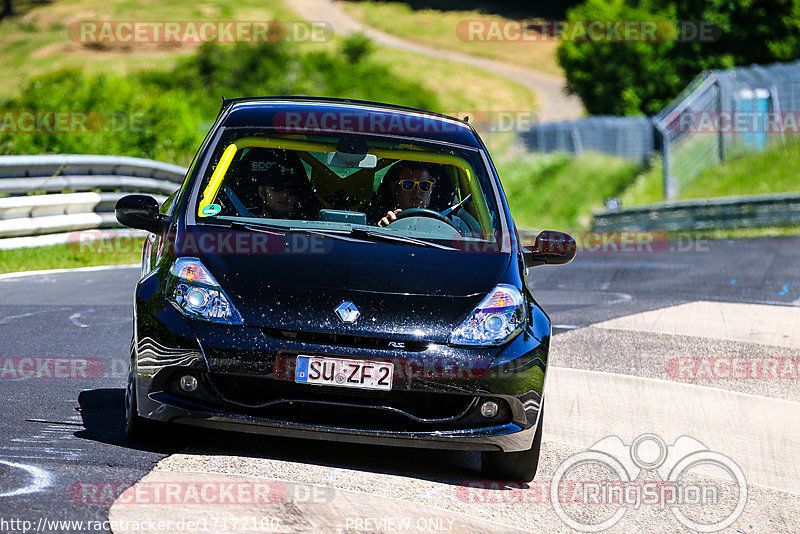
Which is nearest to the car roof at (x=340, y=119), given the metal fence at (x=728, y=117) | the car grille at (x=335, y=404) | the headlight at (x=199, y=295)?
the headlight at (x=199, y=295)

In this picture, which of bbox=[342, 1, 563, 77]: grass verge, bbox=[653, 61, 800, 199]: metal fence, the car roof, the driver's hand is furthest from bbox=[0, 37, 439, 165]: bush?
bbox=[342, 1, 563, 77]: grass verge

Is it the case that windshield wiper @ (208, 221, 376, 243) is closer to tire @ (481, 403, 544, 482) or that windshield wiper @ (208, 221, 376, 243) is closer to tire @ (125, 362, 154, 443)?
tire @ (125, 362, 154, 443)

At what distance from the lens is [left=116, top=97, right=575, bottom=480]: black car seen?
4945 mm

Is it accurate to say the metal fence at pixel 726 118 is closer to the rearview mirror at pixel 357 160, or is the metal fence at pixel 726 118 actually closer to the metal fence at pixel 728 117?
the metal fence at pixel 728 117

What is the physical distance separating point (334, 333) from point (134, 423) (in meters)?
1.01

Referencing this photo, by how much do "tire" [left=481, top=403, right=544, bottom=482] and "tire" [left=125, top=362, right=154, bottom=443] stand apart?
4.83 ft

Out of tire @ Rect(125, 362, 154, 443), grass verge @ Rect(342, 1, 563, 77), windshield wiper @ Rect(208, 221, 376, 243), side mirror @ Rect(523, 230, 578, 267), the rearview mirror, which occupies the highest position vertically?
the rearview mirror

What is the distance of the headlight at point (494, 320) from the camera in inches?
200

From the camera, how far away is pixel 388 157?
636 centimetres

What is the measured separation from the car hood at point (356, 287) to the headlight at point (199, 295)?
0.04 metres

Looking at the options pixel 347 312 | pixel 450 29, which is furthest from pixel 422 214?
pixel 450 29

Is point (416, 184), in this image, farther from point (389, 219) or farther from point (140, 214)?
point (140, 214)

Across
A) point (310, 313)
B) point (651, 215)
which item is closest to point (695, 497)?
point (310, 313)

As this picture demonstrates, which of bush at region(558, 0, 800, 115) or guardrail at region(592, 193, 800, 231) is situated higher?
guardrail at region(592, 193, 800, 231)
